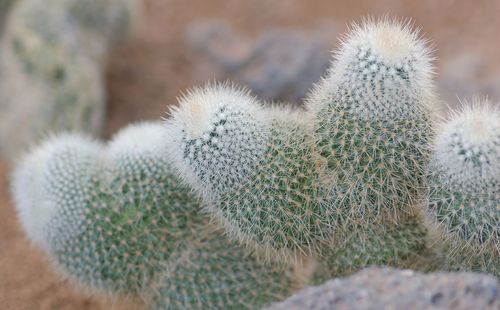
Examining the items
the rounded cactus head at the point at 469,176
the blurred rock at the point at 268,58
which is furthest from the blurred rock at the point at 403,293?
the blurred rock at the point at 268,58

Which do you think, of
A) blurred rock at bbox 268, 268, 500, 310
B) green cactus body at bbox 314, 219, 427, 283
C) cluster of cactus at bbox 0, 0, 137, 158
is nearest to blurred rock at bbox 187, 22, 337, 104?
cluster of cactus at bbox 0, 0, 137, 158

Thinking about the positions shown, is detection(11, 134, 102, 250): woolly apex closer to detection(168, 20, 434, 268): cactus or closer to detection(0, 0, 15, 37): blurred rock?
detection(168, 20, 434, 268): cactus

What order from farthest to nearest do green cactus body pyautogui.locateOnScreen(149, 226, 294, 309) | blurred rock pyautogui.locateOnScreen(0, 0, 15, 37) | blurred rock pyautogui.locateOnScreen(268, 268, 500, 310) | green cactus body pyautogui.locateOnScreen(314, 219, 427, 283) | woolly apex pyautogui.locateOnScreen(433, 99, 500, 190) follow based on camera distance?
blurred rock pyautogui.locateOnScreen(0, 0, 15, 37) → green cactus body pyautogui.locateOnScreen(149, 226, 294, 309) → green cactus body pyautogui.locateOnScreen(314, 219, 427, 283) → woolly apex pyautogui.locateOnScreen(433, 99, 500, 190) → blurred rock pyautogui.locateOnScreen(268, 268, 500, 310)

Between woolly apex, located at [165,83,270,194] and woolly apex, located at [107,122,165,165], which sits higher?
woolly apex, located at [107,122,165,165]

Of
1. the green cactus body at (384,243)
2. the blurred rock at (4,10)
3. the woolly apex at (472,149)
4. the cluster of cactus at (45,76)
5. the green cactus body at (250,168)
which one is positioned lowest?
the green cactus body at (384,243)

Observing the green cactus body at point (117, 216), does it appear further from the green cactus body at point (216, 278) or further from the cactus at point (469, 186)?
the cactus at point (469, 186)

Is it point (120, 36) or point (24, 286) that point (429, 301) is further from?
point (120, 36)

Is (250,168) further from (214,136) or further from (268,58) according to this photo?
(268,58)
